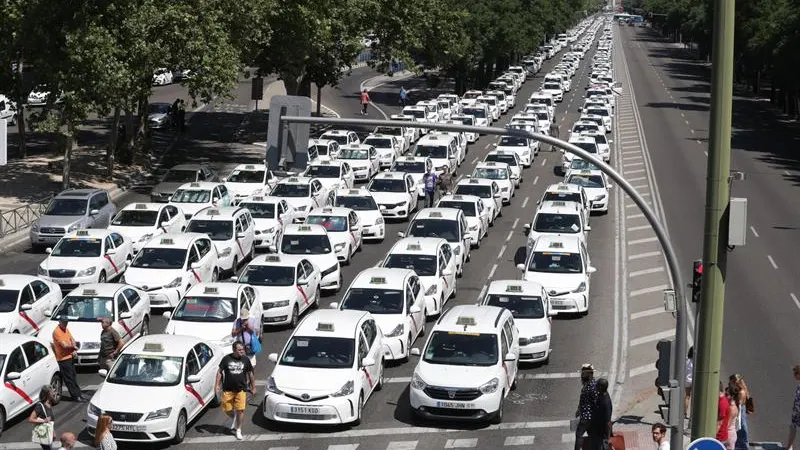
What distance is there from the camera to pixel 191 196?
40719 mm

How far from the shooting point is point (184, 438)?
867 inches

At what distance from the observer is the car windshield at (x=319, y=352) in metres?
22.9

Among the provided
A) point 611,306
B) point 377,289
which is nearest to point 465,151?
point 611,306


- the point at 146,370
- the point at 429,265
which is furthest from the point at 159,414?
the point at 429,265

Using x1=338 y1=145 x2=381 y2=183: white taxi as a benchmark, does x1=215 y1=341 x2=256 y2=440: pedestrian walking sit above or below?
below

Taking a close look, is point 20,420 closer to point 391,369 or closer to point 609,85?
point 391,369

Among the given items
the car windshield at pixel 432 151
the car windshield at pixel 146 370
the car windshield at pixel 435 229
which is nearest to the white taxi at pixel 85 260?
the car windshield at pixel 435 229

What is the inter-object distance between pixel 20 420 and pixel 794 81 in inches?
2638

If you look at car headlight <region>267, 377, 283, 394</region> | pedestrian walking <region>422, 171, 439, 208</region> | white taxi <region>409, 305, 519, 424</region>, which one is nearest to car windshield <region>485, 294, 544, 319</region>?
white taxi <region>409, 305, 519, 424</region>

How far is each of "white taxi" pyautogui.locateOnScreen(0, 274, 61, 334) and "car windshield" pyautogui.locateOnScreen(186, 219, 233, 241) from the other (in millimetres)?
7111

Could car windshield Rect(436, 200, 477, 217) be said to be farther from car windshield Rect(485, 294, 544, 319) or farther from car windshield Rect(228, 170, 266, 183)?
car windshield Rect(485, 294, 544, 319)

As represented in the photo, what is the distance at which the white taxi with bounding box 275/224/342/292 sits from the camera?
3291 centimetres

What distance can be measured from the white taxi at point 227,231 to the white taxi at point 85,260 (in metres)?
2.31

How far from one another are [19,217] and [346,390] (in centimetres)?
2249
